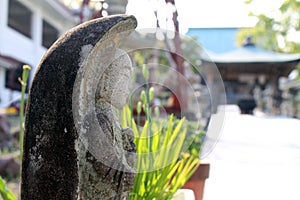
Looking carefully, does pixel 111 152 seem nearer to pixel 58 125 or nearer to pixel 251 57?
pixel 58 125

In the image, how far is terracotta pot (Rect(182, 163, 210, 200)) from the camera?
282cm

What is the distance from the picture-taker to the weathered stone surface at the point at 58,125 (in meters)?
1.30

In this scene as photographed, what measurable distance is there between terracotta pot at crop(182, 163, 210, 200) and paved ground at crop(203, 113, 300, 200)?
1.05 ft

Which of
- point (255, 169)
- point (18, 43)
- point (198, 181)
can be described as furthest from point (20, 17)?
point (198, 181)

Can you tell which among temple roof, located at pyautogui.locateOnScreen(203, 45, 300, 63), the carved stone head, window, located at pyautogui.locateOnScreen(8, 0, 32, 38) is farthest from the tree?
the carved stone head

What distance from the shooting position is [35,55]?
16016 millimetres

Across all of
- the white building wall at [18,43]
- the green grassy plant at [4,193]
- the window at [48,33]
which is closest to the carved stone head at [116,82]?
the green grassy plant at [4,193]

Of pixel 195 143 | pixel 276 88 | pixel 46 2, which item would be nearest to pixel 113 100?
pixel 195 143

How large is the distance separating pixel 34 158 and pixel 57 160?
9 cm

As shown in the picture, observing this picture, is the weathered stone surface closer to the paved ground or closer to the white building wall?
the paved ground

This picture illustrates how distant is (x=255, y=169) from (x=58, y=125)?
345 cm

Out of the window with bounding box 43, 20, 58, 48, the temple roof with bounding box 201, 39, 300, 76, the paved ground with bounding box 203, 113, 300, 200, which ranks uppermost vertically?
the window with bounding box 43, 20, 58, 48

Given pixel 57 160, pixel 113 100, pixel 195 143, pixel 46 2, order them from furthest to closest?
1. pixel 46 2
2. pixel 195 143
3. pixel 113 100
4. pixel 57 160

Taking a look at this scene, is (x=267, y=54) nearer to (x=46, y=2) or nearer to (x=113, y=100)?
(x=46, y=2)
